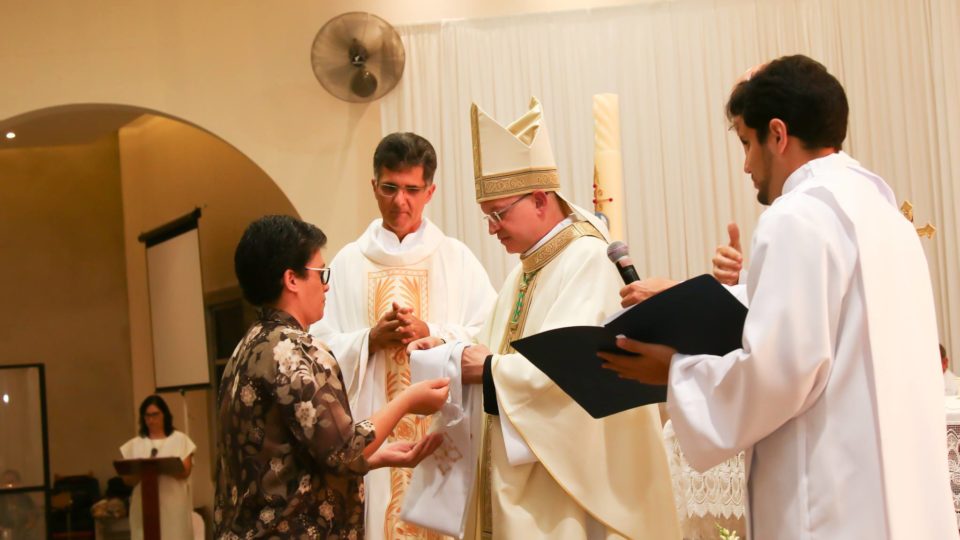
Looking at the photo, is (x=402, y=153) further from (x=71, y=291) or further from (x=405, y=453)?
(x=71, y=291)

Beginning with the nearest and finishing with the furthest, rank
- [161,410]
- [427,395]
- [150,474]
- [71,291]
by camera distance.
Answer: [427,395] → [150,474] → [161,410] → [71,291]

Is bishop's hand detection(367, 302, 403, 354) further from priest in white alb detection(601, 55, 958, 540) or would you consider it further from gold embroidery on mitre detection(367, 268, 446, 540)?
priest in white alb detection(601, 55, 958, 540)

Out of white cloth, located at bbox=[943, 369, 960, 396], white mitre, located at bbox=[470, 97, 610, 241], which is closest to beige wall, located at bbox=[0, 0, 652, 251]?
white cloth, located at bbox=[943, 369, 960, 396]

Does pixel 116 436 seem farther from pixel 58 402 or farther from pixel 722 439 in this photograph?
pixel 722 439

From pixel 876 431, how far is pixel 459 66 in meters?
5.45

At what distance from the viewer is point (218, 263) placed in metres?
12.2

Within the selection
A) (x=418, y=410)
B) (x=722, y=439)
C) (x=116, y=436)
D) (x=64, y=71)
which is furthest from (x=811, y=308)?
(x=116, y=436)

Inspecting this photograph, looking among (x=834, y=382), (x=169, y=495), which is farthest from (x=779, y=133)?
(x=169, y=495)

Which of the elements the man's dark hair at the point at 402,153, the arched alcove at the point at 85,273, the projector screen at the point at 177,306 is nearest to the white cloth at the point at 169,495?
the projector screen at the point at 177,306

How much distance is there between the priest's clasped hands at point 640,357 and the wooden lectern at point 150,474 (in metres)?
7.26

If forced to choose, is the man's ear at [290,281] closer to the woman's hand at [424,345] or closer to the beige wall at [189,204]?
the woman's hand at [424,345]

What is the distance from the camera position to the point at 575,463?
131 inches

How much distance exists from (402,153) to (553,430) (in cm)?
171

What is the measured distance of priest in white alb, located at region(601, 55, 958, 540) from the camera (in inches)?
92.4
